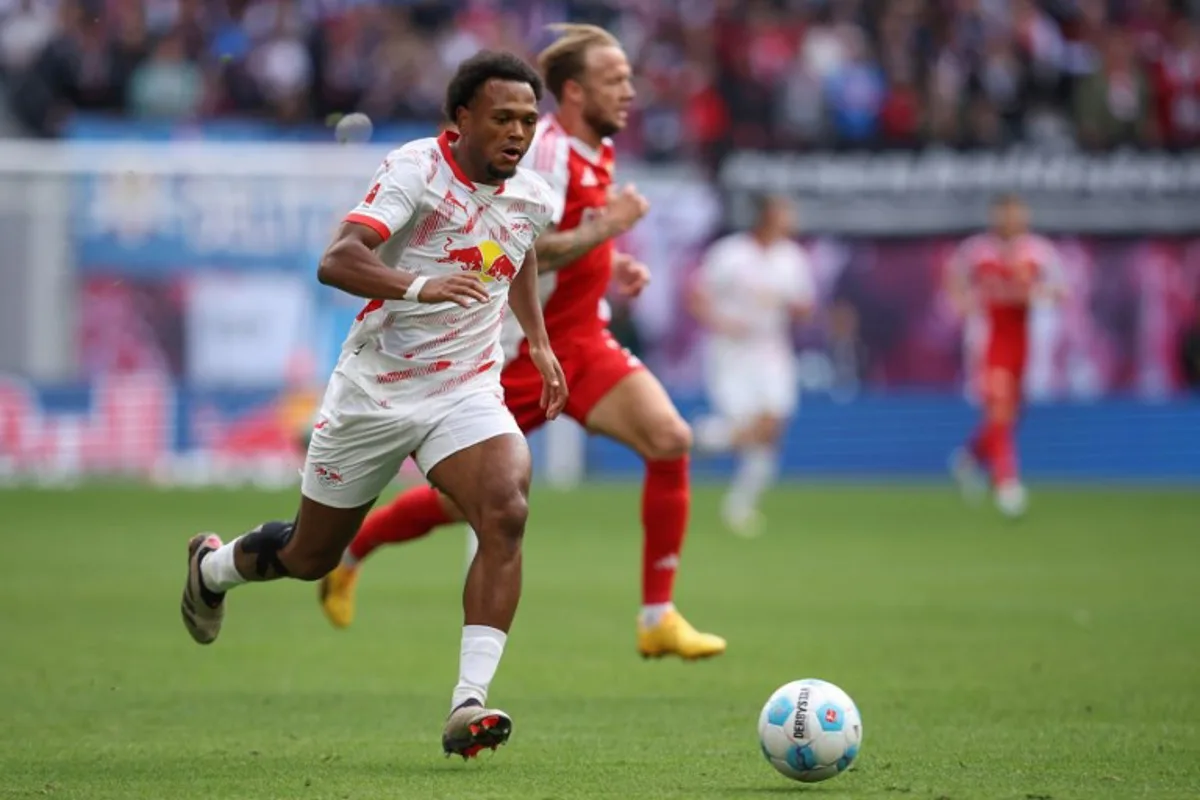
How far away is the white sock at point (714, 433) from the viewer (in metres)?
19.7

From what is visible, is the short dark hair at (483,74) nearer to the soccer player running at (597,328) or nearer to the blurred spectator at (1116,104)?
the soccer player running at (597,328)

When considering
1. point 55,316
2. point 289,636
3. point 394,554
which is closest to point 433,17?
point 55,316

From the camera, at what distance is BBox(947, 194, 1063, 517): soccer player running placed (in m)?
19.6

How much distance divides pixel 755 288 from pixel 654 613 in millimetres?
10183

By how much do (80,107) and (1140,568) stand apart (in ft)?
46.3

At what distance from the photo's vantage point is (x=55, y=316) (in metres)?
22.6

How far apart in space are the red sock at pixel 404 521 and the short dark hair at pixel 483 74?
9.72 feet

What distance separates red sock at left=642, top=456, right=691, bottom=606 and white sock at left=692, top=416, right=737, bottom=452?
9.99 metres

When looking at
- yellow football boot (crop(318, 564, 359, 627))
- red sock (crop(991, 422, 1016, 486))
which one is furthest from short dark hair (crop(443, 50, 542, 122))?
red sock (crop(991, 422, 1016, 486))

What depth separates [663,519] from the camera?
30.9ft

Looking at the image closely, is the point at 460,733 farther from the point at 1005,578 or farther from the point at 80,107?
the point at 80,107

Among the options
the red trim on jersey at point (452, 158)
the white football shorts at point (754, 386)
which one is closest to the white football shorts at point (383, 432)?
the red trim on jersey at point (452, 158)

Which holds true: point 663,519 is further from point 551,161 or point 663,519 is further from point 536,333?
point 536,333

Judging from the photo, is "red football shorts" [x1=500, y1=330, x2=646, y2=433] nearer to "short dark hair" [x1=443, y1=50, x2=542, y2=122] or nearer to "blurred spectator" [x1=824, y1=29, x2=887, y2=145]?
"short dark hair" [x1=443, y1=50, x2=542, y2=122]
